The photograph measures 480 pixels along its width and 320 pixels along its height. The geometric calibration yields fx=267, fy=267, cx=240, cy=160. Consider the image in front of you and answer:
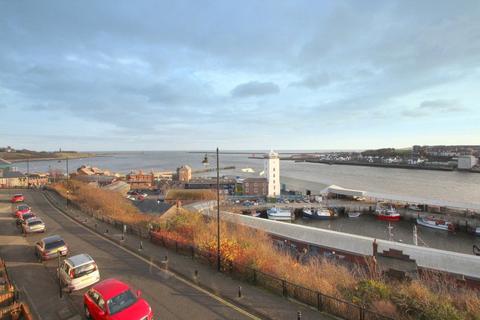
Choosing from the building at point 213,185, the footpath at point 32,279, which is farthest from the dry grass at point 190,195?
the footpath at point 32,279

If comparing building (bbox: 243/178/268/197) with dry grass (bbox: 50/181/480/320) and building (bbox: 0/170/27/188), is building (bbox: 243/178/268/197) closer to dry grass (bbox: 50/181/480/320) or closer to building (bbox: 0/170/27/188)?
building (bbox: 0/170/27/188)

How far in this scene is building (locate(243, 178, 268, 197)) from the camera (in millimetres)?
72312

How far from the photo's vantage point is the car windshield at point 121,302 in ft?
26.6

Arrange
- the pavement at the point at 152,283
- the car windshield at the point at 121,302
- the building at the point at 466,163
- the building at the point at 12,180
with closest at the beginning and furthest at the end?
1. the car windshield at the point at 121,302
2. the pavement at the point at 152,283
3. the building at the point at 12,180
4. the building at the point at 466,163

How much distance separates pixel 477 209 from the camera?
4619 cm

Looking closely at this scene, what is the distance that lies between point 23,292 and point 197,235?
8789 millimetres

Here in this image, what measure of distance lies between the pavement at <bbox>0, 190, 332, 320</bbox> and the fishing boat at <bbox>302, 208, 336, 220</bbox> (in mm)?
44633

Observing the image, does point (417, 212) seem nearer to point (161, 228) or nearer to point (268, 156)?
point (268, 156)

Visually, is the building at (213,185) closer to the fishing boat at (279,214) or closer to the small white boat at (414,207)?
the fishing boat at (279,214)

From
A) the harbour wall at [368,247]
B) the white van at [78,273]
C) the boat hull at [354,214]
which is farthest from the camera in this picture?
the boat hull at [354,214]

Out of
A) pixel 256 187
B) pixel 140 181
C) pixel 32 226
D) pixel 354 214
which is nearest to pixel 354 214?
pixel 354 214

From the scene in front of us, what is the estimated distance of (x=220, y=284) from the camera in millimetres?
11117

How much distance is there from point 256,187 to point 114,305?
65.2 metres

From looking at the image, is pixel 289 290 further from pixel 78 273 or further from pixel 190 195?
pixel 190 195
